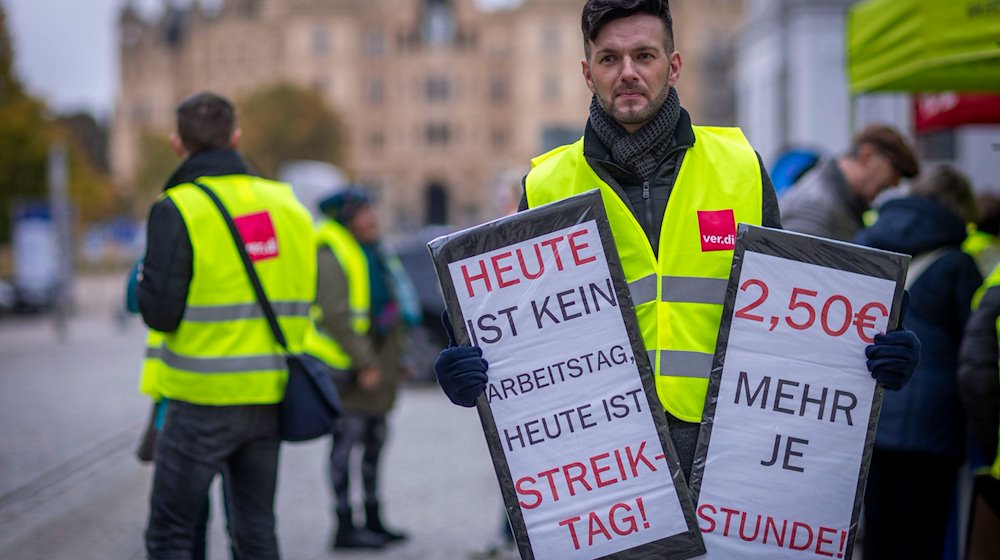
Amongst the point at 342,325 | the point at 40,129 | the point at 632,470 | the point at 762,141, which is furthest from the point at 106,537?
the point at 40,129

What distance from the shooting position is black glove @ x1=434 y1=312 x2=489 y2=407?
2.81 meters

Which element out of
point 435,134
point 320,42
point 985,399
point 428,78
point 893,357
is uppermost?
point 320,42

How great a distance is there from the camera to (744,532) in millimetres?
2809

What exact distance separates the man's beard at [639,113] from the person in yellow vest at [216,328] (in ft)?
6.26

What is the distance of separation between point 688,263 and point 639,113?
384 mm

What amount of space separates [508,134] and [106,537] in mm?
95978

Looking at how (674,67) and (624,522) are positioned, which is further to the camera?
(674,67)

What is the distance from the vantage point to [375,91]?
331 feet

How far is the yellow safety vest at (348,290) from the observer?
→ 6.66 meters

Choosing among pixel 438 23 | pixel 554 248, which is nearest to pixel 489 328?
pixel 554 248

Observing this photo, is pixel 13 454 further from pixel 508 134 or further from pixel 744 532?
pixel 508 134

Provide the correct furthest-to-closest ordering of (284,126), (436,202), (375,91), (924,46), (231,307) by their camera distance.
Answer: (436,202) → (375,91) → (284,126) → (924,46) → (231,307)

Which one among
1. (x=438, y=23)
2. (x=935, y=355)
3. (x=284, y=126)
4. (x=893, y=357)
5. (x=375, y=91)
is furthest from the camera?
(x=438, y=23)

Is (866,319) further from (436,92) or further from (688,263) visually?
(436,92)
